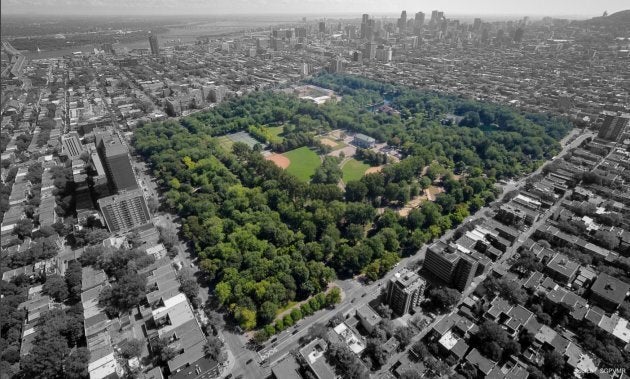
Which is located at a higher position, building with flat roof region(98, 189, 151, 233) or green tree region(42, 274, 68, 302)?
building with flat roof region(98, 189, 151, 233)

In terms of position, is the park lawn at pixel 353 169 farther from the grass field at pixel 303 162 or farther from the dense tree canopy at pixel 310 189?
the grass field at pixel 303 162

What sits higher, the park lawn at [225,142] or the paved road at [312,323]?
the park lawn at [225,142]

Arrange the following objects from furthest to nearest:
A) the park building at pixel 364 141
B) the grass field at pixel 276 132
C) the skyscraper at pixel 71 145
Result: the grass field at pixel 276 132 < the park building at pixel 364 141 < the skyscraper at pixel 71 145

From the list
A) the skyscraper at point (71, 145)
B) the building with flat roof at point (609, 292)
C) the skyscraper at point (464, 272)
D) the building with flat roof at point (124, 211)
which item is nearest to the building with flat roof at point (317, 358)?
the skyscraper at point (464, 272)

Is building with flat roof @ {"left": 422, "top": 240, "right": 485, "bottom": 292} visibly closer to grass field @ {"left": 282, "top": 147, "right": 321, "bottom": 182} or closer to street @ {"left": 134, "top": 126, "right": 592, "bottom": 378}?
street @ {"left": 134, "top": 126, "right": 592, "bottom": 378}

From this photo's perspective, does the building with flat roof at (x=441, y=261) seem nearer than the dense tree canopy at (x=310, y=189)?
Yes

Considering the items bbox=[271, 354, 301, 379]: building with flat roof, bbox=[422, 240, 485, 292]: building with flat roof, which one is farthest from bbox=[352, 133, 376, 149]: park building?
bbox=[271, 354, 301, 379]: building with flat roof
